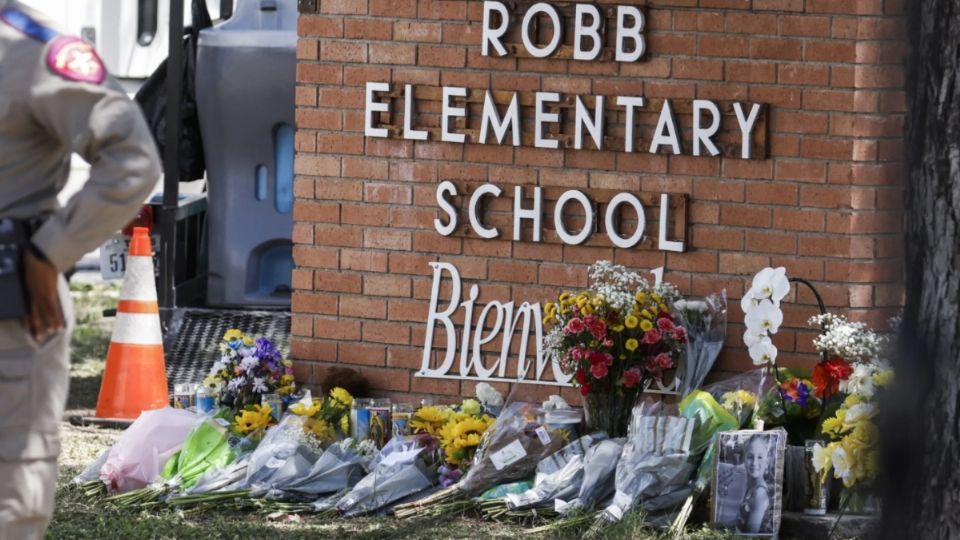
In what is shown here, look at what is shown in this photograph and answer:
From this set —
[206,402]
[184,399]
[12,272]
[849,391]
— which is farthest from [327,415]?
[12,272]

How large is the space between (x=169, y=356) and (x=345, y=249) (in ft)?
5.01

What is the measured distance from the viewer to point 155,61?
13812 mm

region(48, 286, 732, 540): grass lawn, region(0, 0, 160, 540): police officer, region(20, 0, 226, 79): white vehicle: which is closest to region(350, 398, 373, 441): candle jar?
region(48, 286, 732, 540): grass lawn

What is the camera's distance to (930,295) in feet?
15.5

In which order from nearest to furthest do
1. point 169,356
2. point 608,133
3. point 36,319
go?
1. point 36,319
2. point 608,133
3. point 169,356

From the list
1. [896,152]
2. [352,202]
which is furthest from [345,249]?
[896,152]

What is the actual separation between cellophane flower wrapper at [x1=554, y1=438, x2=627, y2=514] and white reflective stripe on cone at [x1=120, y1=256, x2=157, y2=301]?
2703 mm

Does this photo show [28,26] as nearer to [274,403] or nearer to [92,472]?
[92,472]

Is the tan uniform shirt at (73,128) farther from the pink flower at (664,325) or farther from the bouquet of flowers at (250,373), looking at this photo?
the bouquet of flowers at (250,373)

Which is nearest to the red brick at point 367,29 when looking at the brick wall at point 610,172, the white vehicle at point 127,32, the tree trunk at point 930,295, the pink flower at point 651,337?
the brick wall at point 610,172

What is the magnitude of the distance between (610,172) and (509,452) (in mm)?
1226

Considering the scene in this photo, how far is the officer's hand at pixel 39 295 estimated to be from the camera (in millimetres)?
4277

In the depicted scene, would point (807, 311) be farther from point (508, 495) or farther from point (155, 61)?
point (155, 61)

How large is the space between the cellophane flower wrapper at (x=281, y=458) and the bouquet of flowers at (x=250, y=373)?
473 millimetres
